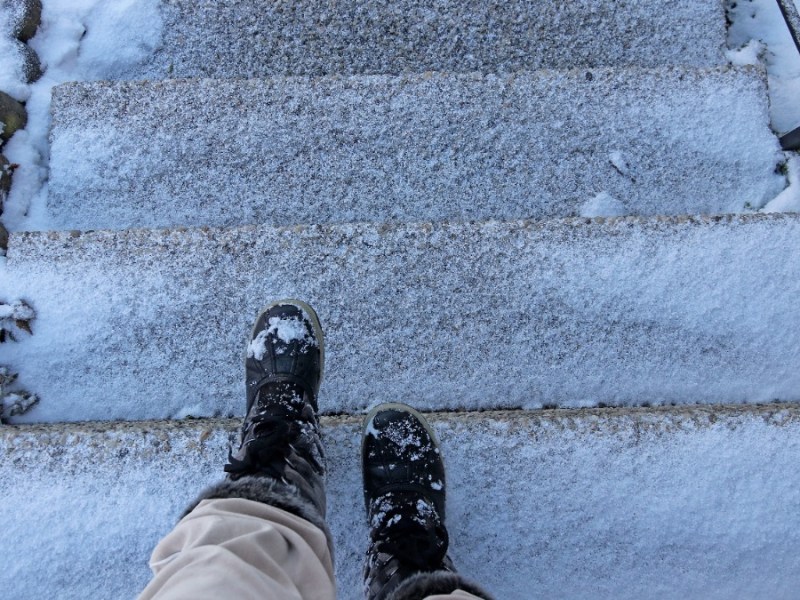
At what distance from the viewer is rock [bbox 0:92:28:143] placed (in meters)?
1.67

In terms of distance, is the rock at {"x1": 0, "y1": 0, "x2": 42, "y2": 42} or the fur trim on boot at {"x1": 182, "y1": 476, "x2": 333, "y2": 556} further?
the rock at {"x1": 0, "y1": 0, "x2": 42, "y2": 42}

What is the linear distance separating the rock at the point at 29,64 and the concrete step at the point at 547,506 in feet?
3.87

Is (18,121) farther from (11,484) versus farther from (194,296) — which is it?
(11,484)

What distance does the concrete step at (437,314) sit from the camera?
1.41 meters

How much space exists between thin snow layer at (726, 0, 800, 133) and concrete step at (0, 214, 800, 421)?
671mm

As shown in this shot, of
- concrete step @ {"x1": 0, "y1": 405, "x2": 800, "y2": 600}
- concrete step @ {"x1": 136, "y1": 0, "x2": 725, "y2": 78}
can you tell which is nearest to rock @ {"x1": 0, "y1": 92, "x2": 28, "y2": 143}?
concrete step @ {"x1": 136, "y1": 0, "x2": 725, "y2": 78}

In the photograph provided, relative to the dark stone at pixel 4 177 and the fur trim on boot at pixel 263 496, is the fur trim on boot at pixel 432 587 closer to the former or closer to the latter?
the fur trim on boot at pixel 263 496

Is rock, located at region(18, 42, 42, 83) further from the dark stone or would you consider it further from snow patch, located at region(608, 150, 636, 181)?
snow patch, located at region(608, 150, 636, 181)

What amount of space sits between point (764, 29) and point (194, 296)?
2124mm

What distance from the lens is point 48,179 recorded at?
5.44ft

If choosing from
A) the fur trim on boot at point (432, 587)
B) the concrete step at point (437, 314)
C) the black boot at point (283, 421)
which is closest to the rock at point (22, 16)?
the concrete step at point (437, 314)

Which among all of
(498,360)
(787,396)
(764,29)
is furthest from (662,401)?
(764,29)

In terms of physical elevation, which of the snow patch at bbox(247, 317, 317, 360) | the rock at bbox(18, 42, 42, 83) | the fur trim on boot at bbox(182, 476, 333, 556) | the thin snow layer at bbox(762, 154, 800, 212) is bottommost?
the fur trim on boot at bbox(182, 476, 333, 556)

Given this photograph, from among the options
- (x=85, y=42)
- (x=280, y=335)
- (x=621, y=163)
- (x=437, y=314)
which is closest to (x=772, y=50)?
(x=621, y=163)
